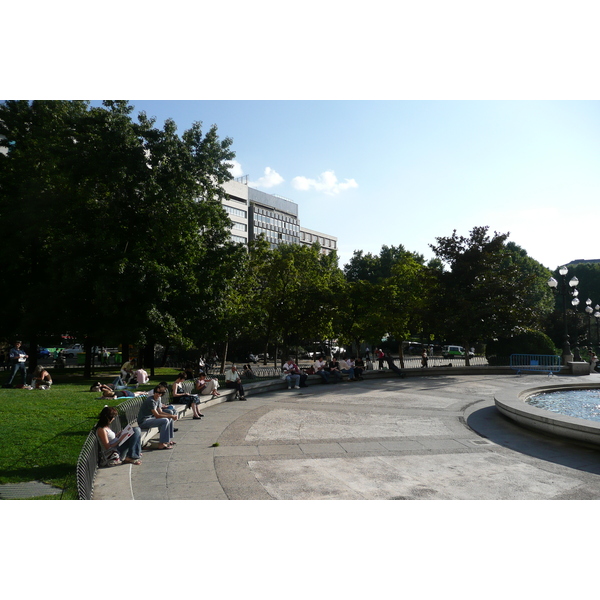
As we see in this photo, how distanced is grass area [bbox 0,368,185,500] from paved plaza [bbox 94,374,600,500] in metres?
0.65

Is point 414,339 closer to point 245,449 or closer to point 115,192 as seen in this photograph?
point 115,192

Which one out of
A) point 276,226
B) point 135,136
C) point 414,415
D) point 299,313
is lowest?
point 414,415

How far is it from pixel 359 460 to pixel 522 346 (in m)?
25.2

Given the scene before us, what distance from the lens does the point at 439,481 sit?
7.27 metres

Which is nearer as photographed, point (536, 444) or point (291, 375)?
point (536, 444)

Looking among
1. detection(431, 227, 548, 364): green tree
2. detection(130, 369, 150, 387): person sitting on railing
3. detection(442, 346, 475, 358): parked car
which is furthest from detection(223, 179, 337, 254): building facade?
detection(130, 369, 150, 387): person sitting on railing

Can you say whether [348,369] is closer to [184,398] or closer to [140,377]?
[140,377]

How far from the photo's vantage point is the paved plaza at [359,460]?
22.2ft

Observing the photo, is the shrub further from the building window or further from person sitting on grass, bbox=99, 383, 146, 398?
the building window

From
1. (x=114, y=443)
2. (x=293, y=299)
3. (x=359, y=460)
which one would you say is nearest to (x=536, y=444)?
(x=359, y=460)

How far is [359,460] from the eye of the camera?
8.48m

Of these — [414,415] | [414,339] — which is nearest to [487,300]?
[414,415]

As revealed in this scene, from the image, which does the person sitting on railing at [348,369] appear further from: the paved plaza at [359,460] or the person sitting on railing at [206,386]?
the person sitting on railing at [206,386]

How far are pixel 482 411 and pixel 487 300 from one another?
53.7 feet
